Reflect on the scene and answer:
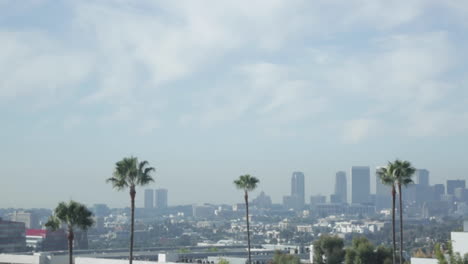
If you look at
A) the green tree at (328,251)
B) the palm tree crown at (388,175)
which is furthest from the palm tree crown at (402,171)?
the green tree at (328,251)

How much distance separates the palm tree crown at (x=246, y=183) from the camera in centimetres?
8769

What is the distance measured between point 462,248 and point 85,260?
4913 cm

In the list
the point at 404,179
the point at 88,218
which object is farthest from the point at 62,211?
the point at 404,179

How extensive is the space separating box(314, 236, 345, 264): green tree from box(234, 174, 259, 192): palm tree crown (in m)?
19.0

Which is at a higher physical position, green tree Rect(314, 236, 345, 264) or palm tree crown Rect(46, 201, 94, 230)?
palm tree crown Rect(46, 201, 94, 230)

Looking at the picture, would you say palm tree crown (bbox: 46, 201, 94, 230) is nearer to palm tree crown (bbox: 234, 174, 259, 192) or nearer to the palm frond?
the palm frond

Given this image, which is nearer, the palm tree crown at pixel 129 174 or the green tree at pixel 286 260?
the palm tree crown at pixel 129 174

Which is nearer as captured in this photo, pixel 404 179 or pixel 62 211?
pixel 62 211

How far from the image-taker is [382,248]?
96125mm

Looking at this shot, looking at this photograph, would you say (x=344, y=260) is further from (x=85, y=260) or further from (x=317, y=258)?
(x=85, y=260)

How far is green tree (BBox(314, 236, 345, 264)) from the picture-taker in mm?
101625

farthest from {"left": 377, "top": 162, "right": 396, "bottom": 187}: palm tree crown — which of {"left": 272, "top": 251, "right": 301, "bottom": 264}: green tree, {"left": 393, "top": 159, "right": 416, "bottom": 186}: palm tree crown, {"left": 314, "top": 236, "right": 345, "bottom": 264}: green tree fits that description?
{"left": 272, "top": 251, "right": 301, "bottom": 264}: green tree

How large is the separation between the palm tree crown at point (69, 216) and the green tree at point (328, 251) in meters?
46.7

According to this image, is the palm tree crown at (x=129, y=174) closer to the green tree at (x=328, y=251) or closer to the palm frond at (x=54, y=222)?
the palm frond at (x=54, y=222)
